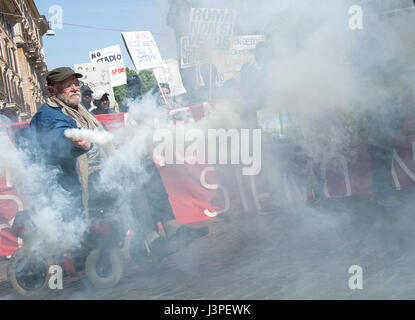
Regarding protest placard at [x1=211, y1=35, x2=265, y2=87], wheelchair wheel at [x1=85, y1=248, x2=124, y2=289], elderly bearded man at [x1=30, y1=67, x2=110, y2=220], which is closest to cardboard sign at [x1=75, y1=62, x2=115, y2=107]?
protest placard at [x1=211, y1=35, x2=265, y2=87]

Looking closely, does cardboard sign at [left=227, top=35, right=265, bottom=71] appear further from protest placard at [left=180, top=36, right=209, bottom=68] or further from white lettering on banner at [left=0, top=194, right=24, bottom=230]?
white lettering on banner at [left=0, top=194, right=24, bottom=230]

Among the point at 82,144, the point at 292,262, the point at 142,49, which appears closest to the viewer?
the point at 82,144

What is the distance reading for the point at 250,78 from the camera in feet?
17.4

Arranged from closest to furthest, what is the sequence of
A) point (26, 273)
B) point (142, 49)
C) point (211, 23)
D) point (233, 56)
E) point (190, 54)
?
point (26, 273) → point (211, 23) → point (190, 54) → point (233, 56) → point (142, 49)

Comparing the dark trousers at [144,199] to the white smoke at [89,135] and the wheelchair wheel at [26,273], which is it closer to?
the white smoke at [89,135]

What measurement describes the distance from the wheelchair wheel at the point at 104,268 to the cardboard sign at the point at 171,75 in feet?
14.6

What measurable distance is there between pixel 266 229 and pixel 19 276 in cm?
269

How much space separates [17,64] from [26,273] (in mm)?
33041

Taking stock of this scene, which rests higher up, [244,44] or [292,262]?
[244,44]

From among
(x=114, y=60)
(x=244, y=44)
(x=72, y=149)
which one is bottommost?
(x=72, y=149)

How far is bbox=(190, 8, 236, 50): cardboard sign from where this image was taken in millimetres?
4793

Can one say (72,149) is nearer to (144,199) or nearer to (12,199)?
(144,199)

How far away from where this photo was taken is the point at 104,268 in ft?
12.7

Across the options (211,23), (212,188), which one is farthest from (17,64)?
(211,23)
